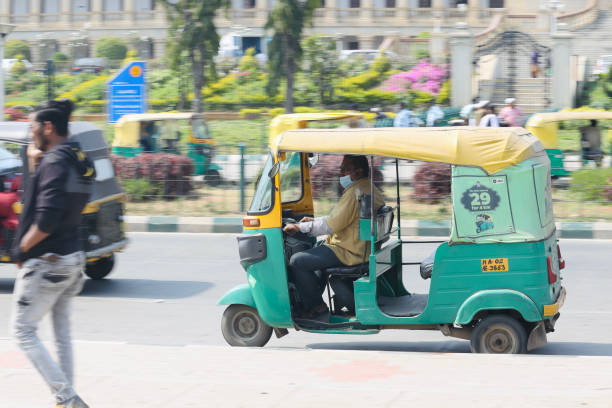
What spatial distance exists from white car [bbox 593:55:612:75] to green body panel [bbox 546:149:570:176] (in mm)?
20486

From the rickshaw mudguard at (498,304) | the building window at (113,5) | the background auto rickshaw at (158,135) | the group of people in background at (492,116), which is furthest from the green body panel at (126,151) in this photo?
the building window at (113,5)

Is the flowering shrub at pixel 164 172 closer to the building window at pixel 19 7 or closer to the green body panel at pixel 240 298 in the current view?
the green body panel at pixel 240 298

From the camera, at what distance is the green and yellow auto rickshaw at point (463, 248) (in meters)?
6.86

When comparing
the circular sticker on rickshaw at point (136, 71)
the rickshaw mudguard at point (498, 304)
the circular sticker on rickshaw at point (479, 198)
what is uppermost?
the circular sticker on rickshaw at point (136, 71)

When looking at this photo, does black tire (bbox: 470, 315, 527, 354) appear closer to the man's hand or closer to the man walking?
the man's hand

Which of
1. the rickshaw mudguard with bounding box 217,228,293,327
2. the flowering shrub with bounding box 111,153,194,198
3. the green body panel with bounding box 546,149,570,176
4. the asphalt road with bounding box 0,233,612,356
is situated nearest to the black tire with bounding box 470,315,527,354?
the asphalt road with bounding box 0,233,612,356

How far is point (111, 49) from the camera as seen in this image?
173 ft

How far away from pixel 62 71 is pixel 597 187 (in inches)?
1372

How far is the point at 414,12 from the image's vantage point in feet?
211

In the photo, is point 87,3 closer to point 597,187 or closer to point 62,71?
point 62,71

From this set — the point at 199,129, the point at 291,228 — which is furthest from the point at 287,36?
the point at 291,228

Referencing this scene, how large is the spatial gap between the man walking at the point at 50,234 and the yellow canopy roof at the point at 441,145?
2391 millimetres

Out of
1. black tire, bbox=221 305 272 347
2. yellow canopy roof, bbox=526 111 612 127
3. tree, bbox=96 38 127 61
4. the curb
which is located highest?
tree, bbox=96 38 127 61

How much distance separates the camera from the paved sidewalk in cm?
569
